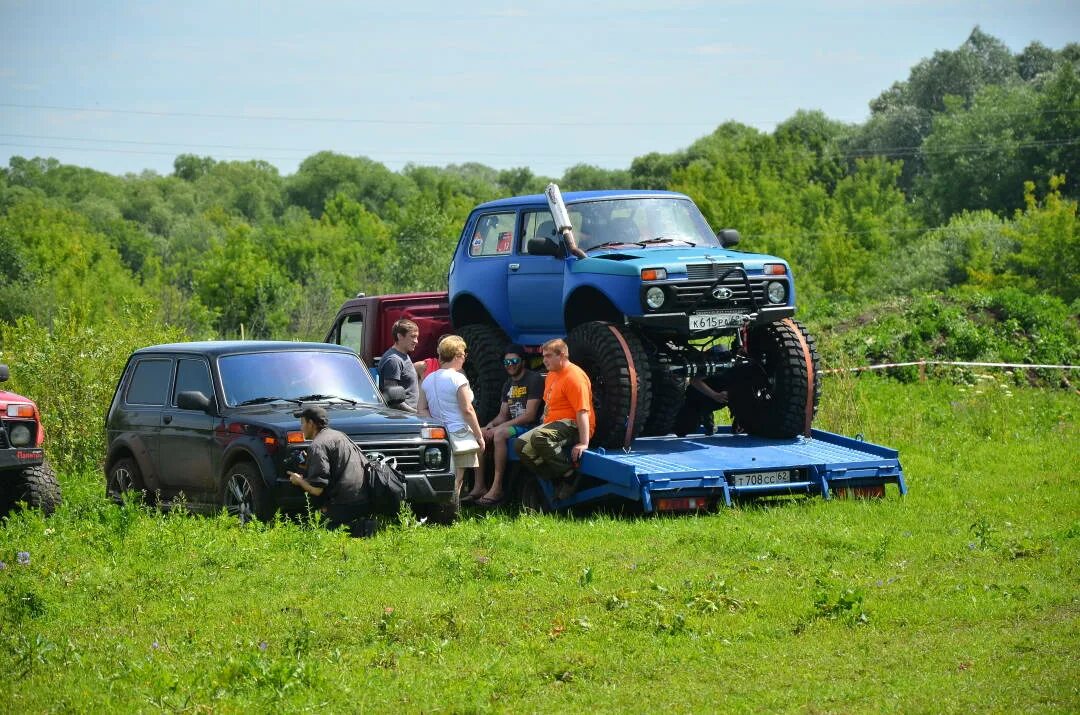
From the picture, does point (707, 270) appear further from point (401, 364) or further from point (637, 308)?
point (401, 364)

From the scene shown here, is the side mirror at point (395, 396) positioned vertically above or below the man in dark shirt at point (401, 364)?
below

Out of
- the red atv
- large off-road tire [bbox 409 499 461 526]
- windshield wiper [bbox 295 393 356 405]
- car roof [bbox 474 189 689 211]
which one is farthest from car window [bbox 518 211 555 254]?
the red atv

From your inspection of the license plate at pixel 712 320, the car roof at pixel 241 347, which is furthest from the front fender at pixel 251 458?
the license plate at pixel 712 320

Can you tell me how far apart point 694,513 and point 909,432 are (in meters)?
6.61

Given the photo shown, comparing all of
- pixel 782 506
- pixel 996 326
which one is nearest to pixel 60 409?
pixel 782 506

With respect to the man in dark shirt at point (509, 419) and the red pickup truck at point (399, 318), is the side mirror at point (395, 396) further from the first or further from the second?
the red pickup truck at point (399, 318)

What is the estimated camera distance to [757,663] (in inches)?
291

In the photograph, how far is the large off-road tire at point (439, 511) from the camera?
39.5 ft

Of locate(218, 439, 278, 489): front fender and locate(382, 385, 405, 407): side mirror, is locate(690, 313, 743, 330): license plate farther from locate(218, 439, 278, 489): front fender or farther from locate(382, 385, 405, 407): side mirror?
locate(218, 439, 278, 489): front fender

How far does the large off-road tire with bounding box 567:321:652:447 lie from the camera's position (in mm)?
12430

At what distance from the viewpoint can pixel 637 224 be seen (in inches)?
554

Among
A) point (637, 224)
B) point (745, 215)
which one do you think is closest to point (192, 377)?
point (637, 224)

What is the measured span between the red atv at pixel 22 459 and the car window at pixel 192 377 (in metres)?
1.54

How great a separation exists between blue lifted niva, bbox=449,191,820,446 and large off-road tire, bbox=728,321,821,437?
1cm
